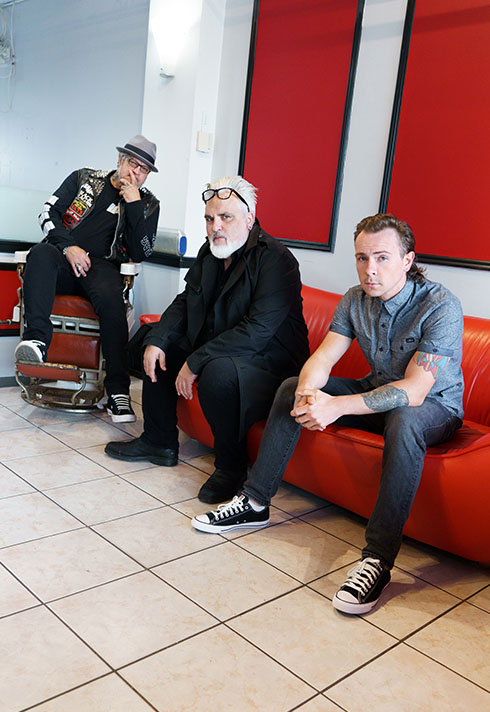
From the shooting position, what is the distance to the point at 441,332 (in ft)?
7.07

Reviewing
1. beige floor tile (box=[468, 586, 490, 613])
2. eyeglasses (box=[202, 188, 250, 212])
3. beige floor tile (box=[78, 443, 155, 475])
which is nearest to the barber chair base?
beige floor tile (box=[78, 443, 155, 475])

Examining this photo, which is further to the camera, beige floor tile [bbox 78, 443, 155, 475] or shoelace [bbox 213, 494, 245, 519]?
beige floor tile [bbox 78, 443, 155, 475]

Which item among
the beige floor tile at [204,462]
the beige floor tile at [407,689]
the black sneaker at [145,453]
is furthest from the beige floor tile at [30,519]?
the beige floor tile at [407,689]

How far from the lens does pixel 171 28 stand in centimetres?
421

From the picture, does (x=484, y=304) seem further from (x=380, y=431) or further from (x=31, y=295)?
(x=31, y=295)

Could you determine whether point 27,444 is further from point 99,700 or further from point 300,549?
point 99,700

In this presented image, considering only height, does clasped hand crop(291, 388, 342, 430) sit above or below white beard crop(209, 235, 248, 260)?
below

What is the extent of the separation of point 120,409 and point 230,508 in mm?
1185

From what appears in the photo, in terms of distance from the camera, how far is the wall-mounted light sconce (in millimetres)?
4141

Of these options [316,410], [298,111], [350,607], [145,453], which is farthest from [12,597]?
[298,111]

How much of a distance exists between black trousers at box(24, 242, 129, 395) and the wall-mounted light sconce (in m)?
1.62

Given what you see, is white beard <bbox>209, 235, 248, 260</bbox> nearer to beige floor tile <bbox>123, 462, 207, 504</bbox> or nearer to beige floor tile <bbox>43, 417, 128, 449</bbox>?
beige floor tile <bbox>123, 462, 207, 504</bbox>

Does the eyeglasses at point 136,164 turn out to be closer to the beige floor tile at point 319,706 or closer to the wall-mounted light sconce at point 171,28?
the wall-mounted light sconce at point 171,28

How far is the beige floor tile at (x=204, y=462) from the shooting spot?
9.83 ft
